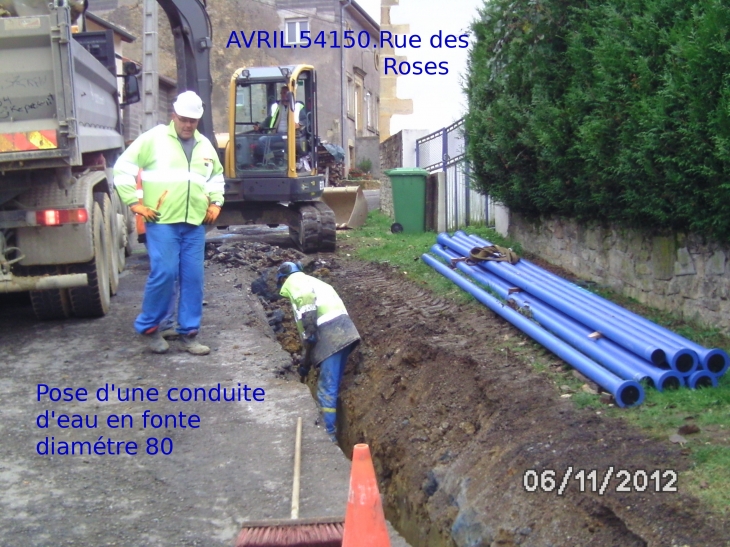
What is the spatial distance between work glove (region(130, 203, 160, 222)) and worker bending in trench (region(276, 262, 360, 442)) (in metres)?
1.17

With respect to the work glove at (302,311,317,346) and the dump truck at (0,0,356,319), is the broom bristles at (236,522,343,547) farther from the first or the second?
the dump truck at (0,0,356,319)

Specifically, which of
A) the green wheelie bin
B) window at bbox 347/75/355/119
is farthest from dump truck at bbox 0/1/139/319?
window at bbox 347/75/355/119

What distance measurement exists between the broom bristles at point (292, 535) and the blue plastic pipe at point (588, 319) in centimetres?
245

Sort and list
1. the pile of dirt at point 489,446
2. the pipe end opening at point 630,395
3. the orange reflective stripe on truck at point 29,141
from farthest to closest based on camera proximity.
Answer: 1. the orange reflective stripe on truck at point 29,141
2. the pipe end opening at point 630,395
3. the pile of dirt at point 489,446

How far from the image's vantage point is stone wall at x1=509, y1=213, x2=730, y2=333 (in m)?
5.71

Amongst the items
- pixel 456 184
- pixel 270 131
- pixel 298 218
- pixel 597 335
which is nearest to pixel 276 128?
pixel 270 131

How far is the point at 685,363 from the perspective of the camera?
4922 mm

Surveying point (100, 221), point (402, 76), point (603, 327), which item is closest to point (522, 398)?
point (603, 327)

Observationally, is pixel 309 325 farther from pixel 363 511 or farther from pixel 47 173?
pixel 363 511

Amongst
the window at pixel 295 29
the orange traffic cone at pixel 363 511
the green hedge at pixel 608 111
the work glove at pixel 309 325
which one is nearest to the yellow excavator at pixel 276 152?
the green hedge at pixel 608 111

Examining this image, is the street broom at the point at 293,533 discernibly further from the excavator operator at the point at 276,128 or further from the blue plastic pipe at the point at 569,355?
the excavator operator at the point at 276,128

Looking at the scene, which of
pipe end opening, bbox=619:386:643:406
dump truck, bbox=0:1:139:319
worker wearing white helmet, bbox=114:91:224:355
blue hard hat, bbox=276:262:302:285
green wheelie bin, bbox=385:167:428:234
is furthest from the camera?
green wheelie bin, bbox=385:167:428:234

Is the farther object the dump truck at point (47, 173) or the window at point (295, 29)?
the window at point (295, 29)

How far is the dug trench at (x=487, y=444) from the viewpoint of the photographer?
3.70 meters
